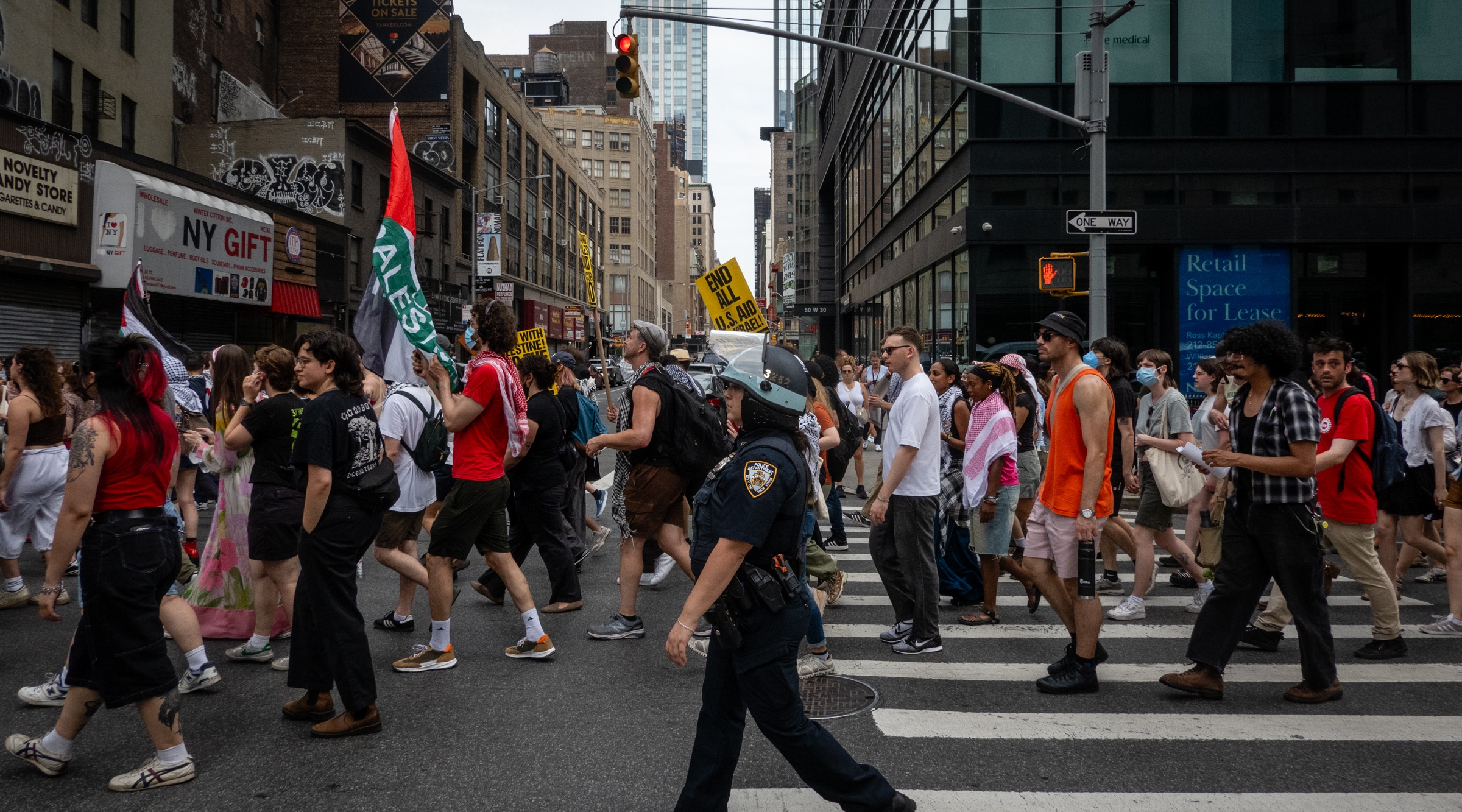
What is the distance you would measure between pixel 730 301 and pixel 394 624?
249 inches

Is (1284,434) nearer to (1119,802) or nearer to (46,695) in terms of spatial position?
(1119,802)

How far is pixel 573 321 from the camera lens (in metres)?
44.3

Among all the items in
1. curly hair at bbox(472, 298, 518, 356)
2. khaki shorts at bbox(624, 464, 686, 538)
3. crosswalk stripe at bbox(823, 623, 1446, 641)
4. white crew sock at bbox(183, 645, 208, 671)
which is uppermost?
curly hair at bbox(472, 298, 518, 356)

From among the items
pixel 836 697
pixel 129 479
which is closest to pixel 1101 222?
pixel 836 697

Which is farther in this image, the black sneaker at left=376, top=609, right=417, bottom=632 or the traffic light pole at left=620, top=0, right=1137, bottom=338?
the traffic light pole at left=620, top=0, right=1137, bottom=338

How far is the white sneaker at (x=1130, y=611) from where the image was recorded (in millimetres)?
6742

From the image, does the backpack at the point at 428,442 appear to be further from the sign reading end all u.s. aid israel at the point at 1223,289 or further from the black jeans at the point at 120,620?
the sign reading end all u.s. aid israel at the point at 1223,289

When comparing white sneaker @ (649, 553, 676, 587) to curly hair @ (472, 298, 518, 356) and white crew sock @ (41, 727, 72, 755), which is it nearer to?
curly hair @ (472, 298, 518, 356)

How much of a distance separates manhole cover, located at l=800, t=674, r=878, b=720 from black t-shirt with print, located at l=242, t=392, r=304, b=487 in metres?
3.20

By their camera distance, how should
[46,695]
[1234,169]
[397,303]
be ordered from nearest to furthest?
[46,695] < [397,303] < [1234,169]

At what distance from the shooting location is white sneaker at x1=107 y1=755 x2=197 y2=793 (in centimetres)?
381

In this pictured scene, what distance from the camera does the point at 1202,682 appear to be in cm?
498

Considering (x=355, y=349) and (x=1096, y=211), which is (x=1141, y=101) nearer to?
(x=1096, y=211)

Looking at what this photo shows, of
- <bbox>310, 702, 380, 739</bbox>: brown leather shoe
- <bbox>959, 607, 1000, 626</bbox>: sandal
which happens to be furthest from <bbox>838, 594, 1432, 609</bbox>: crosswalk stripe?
<bbox>310, 702, 380, 739</bbox>: brown leather shoe
